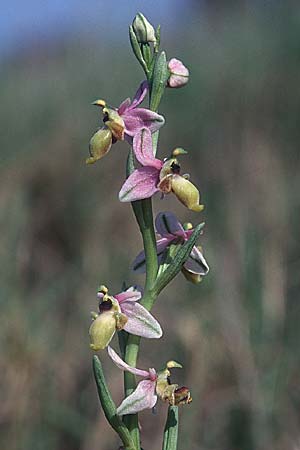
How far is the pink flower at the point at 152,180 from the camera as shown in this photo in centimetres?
142

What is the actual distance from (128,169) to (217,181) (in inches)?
162

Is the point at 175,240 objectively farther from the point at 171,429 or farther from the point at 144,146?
the point at 171,429

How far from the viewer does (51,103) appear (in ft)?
26.4

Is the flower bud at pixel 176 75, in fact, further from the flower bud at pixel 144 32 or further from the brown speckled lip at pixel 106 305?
the brown speckled lip at pixel 106 305

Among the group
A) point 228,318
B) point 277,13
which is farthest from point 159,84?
point 277,13

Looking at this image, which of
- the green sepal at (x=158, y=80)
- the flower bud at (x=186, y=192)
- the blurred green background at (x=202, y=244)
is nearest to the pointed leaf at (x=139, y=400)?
the flower bud at (x=186, y=192)

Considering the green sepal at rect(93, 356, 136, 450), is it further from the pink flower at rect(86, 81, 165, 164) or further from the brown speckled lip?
the pink flower at rect(86, 81, 165, 164)

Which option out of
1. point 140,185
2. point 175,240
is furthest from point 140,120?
point 175,240

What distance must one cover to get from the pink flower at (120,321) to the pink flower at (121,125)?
0.28 m

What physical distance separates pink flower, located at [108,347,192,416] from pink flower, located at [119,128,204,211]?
0.31m

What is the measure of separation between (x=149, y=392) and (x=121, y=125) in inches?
20.9

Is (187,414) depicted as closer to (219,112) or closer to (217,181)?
(217,181)

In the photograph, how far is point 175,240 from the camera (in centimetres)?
155

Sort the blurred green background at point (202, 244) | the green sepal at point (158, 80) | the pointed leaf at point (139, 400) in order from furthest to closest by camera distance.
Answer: the blurred green background at point (202, 244) → the green sepal at point (158, 80) → the pointed leaf at point (139, 400)
